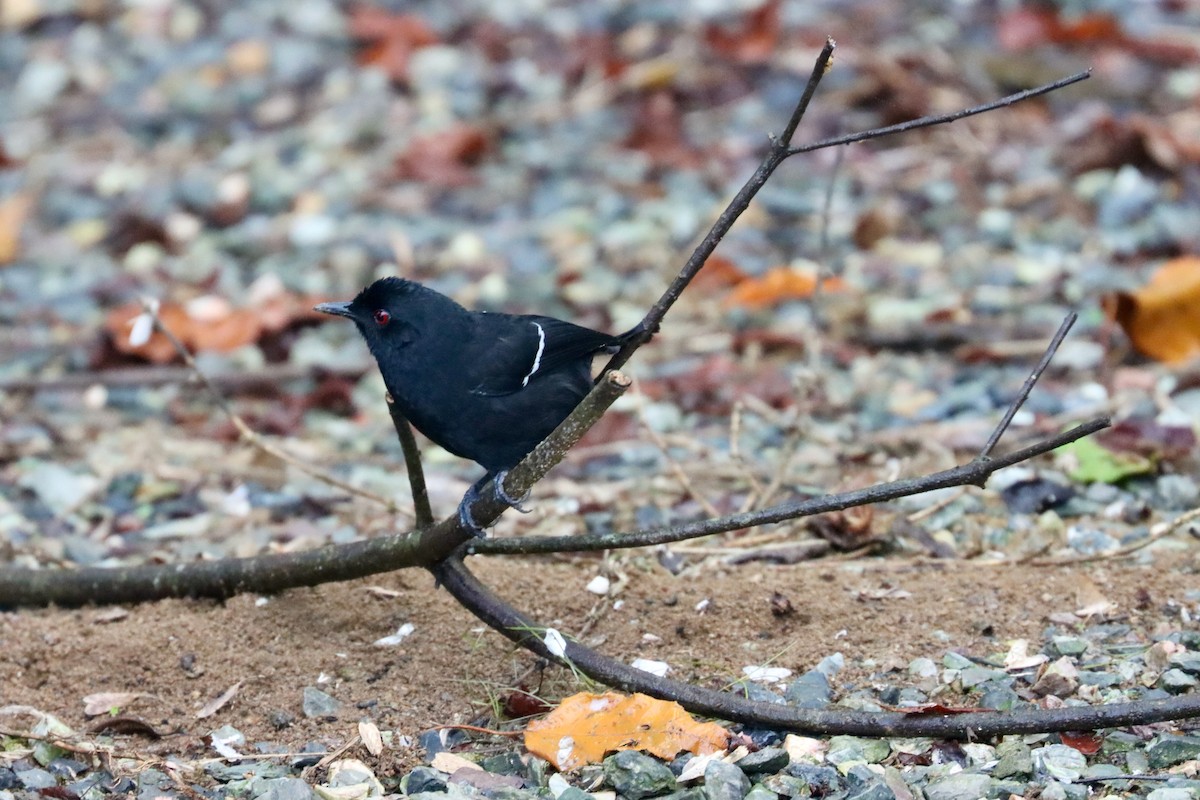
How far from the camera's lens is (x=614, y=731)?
3436 millimetres

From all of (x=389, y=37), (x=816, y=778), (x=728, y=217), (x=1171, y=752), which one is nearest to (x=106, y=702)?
(x=816, y=778)

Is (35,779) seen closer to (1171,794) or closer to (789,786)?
(789,786)

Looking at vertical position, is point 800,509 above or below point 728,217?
below

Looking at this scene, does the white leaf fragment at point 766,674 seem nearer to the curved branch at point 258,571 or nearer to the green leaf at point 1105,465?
the curved branch at point 258,571

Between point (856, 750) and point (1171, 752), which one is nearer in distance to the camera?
point (1171, 752)

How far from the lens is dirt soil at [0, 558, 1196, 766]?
3.76 m

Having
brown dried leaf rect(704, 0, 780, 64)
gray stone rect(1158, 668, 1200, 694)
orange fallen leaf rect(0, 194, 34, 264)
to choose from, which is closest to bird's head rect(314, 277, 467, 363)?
gray stone rect(1158, 668, 1200, 694)

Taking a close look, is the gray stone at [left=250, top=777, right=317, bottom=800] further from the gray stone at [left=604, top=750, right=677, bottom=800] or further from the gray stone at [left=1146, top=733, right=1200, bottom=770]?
the gray stone at [left=1146, top=733, right=1200, bottom=770]

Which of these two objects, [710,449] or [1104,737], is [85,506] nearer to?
[710,449]

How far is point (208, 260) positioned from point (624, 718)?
5078mm

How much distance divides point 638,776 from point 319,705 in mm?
872

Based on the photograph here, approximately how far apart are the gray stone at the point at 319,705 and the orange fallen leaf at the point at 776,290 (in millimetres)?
3633

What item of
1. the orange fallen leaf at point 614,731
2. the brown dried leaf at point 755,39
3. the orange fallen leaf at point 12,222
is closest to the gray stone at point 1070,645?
the orange fallen leaf at point 614,731

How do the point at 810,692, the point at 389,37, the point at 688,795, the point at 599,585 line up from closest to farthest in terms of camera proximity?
1. the point at 688,795
2. the point at 810,692
3. the point at 599,585
4. the point at 389,37
